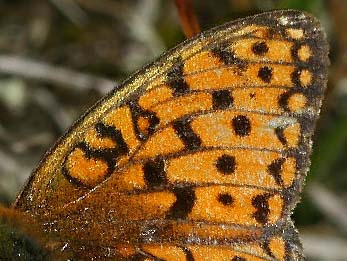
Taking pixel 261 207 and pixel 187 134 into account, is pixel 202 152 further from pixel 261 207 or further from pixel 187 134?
pixel 261 207

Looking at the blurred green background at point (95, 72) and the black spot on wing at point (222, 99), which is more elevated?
the blurred green background at point (95, 72)

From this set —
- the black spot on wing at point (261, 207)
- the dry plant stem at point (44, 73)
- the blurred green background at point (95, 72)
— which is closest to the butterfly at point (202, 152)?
the black spot on wing at point (261, 207)

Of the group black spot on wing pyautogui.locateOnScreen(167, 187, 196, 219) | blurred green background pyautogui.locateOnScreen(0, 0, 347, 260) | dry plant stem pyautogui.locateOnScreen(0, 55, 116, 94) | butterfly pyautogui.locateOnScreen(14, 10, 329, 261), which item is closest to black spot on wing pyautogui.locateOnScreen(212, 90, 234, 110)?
butterfly pyautogui.locateOnScreen(14, 10, 329, 261)

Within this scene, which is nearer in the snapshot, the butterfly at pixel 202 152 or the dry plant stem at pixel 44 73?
the butterfly at pixel 202 152

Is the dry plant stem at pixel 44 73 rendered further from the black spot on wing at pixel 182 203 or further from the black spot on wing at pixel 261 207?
the black spot on wing at pixel 261 207

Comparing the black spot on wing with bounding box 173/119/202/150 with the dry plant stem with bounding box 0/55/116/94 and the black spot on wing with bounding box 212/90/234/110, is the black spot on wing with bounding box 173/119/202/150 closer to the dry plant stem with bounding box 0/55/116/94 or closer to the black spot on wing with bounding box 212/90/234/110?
the black spot on wing with bounding box 212/90/234/110

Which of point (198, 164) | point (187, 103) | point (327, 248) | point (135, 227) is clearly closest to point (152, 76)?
point (187, 103)

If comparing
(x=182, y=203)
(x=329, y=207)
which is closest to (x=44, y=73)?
(x=329, y=207)

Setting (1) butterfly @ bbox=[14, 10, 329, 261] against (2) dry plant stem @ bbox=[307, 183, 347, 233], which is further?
(2) dry plant stem @ bbox=[307, 183, 347, 233]
